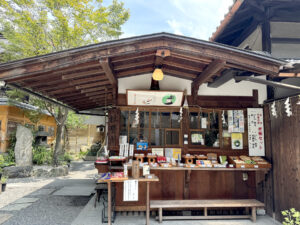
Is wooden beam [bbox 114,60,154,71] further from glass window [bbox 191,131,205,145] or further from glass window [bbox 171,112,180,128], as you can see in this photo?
glass window [bbox 191,131,205,145]

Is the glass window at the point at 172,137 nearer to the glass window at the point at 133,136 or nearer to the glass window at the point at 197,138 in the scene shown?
the glass window at the point at 197,138

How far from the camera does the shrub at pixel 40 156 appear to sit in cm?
1162

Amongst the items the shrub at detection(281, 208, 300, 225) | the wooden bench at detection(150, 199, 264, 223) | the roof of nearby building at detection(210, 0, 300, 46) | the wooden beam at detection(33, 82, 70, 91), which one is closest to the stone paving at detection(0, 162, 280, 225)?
the wooden bench at detection(150, 199, 264, 223)

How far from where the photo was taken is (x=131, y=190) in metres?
4.37

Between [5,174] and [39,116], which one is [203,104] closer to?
[5,174]

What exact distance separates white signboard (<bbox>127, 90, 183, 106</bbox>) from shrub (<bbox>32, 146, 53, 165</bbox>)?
927cm

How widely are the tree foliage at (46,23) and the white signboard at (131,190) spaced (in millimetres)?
8208

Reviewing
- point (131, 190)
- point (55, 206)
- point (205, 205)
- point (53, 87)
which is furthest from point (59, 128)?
point (205, 205)

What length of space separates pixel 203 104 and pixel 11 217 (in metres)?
6.10

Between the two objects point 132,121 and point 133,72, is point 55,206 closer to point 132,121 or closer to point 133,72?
point 132,121

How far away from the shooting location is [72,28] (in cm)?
962

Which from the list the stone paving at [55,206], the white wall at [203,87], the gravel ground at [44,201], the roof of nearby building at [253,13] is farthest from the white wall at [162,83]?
the gravel ground at [44,201]

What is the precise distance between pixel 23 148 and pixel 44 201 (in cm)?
546

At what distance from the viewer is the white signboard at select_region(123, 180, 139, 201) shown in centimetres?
435
